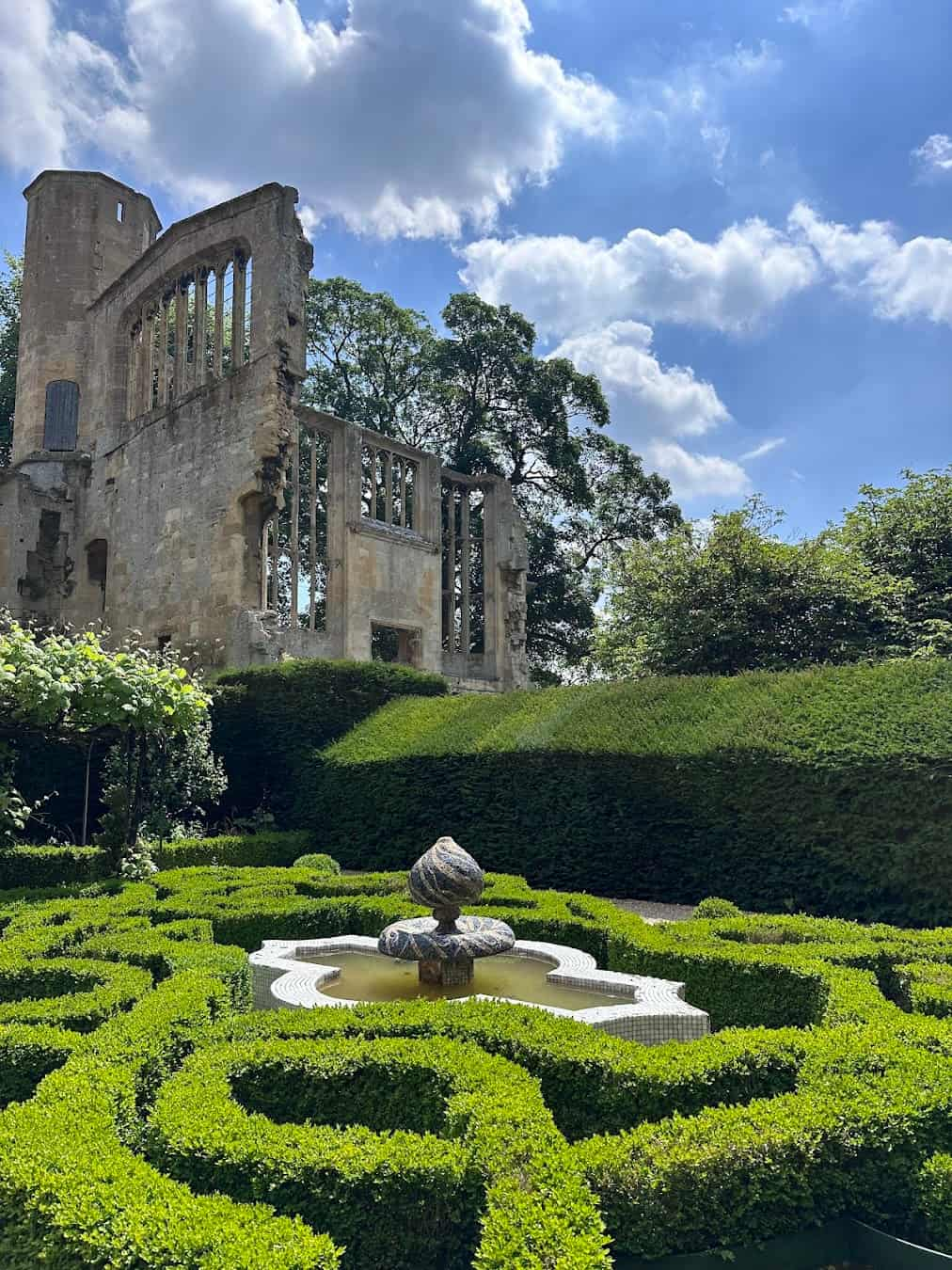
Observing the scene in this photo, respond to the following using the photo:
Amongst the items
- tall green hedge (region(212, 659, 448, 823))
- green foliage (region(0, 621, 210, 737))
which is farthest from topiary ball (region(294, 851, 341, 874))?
tall green hedge (region(212, 659, 448, 823))

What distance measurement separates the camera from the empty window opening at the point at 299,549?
64.0 ft

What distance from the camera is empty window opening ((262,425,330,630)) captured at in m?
19.5

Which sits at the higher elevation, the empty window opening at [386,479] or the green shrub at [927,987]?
the empty window opening at [386,479]

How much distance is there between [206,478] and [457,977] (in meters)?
15.1

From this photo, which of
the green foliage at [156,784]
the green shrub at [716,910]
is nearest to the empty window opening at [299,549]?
the green foliage at [156,784]

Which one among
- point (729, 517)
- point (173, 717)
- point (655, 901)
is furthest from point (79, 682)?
point (729, 517)

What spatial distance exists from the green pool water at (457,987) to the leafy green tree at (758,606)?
38.9ft

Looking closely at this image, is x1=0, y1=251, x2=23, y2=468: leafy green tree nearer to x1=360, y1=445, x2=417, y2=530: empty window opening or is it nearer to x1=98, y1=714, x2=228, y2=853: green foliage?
x1=360, y1=445, x2=417, y2=530: empty window opening

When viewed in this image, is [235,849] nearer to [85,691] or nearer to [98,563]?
[85,691]

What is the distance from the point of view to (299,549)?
21.1m

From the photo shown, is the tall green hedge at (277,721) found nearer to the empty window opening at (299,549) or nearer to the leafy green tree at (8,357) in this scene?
the empty window opening at (299,549)

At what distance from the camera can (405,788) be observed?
11.2 meters

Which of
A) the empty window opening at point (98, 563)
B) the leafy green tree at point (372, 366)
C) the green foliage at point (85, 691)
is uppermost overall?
the leafy green tree at point (372, 366)

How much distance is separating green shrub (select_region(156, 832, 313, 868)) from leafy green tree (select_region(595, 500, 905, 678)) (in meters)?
9.02
